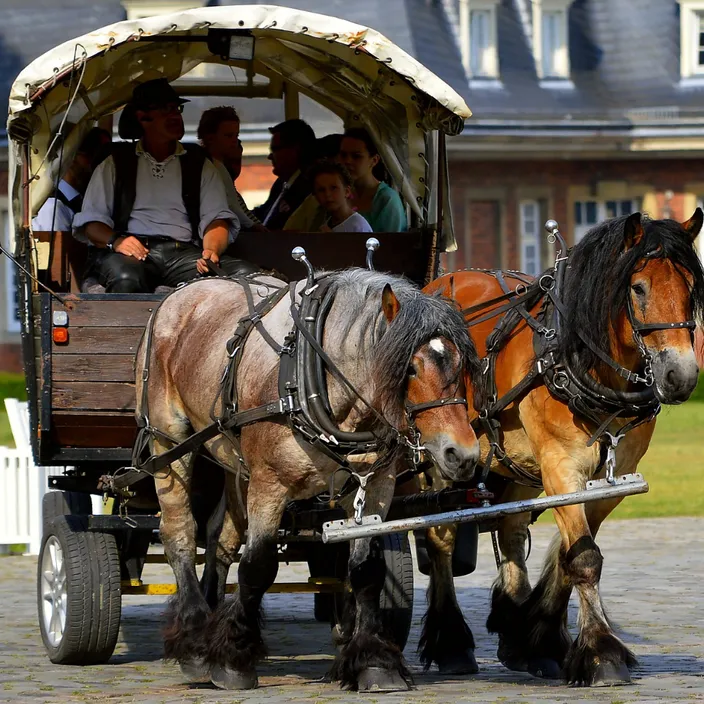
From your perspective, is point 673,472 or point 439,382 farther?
point 673,472

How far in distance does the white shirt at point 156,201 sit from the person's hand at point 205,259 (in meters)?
0.20

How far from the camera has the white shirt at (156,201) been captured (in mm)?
8492

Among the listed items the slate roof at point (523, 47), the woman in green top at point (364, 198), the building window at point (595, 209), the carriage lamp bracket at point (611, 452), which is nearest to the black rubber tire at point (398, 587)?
the carriage lamp bracket at point (611, 452)

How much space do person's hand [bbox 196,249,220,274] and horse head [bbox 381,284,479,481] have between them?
1966 mm

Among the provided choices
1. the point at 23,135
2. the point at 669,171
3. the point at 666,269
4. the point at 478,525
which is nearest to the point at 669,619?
the point at 478,525

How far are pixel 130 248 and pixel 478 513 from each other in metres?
2.52

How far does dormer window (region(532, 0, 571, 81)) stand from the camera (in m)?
34.9

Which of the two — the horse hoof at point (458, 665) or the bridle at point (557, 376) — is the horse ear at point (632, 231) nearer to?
the bridle at point (557, 376)

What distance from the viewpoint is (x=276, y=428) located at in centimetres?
682

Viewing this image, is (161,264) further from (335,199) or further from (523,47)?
(523,47)

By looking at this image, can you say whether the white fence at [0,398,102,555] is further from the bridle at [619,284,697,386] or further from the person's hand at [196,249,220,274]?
the bridle at [619,284,697,386]

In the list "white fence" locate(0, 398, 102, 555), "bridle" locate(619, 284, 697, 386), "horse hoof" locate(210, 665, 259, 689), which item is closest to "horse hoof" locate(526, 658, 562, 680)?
"horse hoof" locate(210, 665, 259, 689)

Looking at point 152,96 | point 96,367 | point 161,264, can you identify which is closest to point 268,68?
point 152,96

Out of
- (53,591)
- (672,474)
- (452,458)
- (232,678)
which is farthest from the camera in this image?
(672,474)
